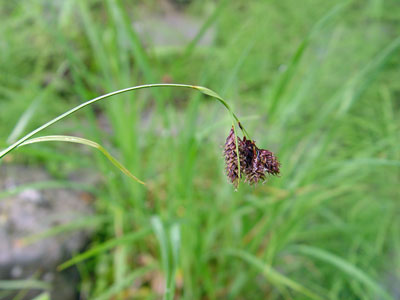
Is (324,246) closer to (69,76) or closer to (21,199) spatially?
(21,199)

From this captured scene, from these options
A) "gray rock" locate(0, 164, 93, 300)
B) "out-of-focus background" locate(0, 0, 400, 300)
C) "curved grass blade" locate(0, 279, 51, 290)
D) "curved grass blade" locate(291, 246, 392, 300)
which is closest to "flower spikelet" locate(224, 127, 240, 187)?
"out-of-focus background" locate(0, 0, 400, 300)

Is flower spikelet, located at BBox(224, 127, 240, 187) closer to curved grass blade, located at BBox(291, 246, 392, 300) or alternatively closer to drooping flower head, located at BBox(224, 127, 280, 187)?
drooping flower head, located at BBox(224, 127, 280, 187)

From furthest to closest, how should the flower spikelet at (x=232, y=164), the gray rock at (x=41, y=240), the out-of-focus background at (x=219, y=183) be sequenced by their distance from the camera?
the gray rock at (x=41, y=240) → the out-of-focus background at (x=219, y=183) → the flower spikelet at (x=232, y=164)

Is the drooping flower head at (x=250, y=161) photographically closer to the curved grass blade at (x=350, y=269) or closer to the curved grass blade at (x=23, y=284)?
the curved grass blade at (x=350, y=269)

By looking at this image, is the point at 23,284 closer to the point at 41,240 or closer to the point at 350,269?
the point at 41,240

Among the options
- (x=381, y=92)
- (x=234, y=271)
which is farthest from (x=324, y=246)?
(x=381, y=92)

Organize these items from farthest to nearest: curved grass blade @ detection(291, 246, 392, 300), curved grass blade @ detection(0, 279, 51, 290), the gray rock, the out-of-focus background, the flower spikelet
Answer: the gray rock → curved grass blade @ detection(0, 279, 51, 290) → the out-of-focus background → curved grass blade @ detection(291, 246, 392, 300) → the flower spikelet

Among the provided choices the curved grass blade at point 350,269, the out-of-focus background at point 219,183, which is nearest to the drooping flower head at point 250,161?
Result: the out-of-focus background at point 219,183

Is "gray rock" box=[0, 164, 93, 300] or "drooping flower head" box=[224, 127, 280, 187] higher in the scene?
"gray rock" box=[0, 164, 93, 300]
